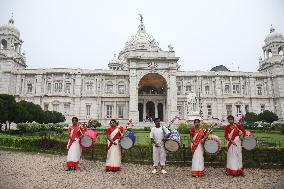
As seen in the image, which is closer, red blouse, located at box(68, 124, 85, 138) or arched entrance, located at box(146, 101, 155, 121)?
red blouse, located at box(68, 124, 85, 138)

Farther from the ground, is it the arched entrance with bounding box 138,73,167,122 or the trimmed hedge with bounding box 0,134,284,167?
the arched entrance with bounding box 138,73,167,122

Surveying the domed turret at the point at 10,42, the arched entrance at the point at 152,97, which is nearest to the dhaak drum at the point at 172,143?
the arched entrance at the point at 152,97

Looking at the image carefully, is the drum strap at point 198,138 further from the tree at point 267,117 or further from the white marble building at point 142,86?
the tree at point 267,117

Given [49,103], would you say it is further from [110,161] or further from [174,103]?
[110,161]

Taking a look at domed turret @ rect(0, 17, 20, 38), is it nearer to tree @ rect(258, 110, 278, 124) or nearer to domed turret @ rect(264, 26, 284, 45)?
tree @ rect(258, 110, 278, 124)

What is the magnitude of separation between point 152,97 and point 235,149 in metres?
37.0

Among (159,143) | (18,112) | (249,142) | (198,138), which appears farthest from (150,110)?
(198,138)

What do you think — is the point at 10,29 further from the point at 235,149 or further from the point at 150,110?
the point at 235,149

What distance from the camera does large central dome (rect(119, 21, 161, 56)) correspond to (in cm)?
5603

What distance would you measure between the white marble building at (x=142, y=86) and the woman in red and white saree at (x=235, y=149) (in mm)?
31621

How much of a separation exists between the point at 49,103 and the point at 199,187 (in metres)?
40.7

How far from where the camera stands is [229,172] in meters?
8.93

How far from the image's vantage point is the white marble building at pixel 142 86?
4194cm

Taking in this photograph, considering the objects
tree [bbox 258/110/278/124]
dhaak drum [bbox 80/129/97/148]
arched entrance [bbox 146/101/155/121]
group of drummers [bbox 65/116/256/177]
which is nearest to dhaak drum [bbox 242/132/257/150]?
group of drummers [bbox 65/116/256/177]
